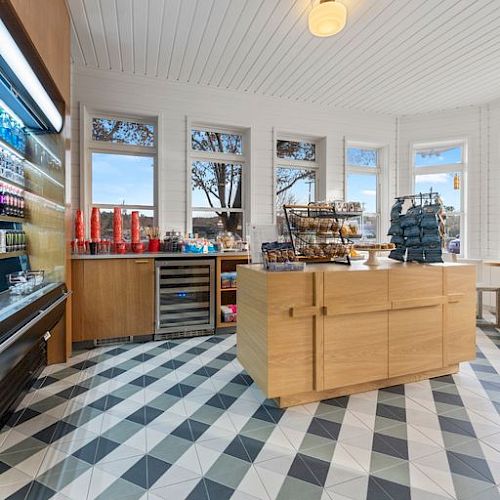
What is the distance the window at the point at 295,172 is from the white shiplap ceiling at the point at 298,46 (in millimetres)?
783

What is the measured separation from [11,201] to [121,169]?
2.12 m

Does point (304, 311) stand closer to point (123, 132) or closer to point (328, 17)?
point (328, 17)

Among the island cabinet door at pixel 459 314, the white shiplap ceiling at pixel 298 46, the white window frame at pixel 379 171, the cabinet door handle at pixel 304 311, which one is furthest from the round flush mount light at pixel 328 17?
the white window frame at pixel 379 171

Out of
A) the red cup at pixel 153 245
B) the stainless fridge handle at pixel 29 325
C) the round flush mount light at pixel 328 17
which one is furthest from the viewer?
the red cup at pixel 153 245

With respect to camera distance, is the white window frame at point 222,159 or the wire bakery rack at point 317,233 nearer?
the wire bakery rack at point 317,233

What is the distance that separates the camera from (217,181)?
201 inches

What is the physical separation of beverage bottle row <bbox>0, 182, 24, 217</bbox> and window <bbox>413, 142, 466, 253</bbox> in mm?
5781

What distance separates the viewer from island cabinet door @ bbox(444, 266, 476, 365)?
2.85 metres

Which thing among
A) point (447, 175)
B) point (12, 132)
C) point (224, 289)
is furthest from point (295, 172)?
point (12, 132)

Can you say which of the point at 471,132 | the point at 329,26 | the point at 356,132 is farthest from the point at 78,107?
the point at 471,132

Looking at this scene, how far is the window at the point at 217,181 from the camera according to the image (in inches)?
195

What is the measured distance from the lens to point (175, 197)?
4703 millimetres

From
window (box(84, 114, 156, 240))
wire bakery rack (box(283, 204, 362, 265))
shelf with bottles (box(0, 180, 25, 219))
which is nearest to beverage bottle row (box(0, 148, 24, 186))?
shelf with bottles (box(0, 180, 25, 219))

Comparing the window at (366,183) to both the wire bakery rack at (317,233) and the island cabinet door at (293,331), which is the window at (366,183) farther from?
the island cabinet door at (293,331)
